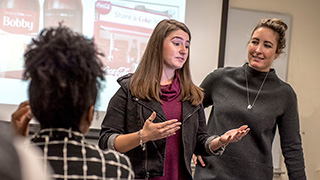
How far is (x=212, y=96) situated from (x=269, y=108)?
0.33 metres

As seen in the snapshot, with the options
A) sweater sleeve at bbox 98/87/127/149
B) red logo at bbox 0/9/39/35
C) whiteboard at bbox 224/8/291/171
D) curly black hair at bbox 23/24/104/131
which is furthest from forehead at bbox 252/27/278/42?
red logo at bbox 0/9/39/35

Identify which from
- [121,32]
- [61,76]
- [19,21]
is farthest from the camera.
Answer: [121,32]

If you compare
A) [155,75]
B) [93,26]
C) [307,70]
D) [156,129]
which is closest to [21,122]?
[156,129]

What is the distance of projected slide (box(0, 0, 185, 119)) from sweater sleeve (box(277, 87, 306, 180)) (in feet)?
4.59

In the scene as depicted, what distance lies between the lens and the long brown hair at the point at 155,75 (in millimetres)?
1797

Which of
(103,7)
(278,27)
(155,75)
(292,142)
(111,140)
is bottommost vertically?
(292,142)

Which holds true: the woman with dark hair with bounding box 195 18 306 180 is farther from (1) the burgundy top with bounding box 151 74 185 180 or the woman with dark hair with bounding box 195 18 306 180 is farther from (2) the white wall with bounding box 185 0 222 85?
(2) the white wall with bounding box 185 0 222 85

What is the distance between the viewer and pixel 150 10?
10.8 ft

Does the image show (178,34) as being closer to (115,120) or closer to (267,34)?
(115,120)

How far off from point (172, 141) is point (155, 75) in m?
0.31

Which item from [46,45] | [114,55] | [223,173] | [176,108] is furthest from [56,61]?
[114,55]

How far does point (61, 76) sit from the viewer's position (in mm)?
943

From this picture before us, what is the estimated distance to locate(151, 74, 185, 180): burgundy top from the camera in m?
1.78

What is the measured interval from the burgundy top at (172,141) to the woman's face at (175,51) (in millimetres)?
100
